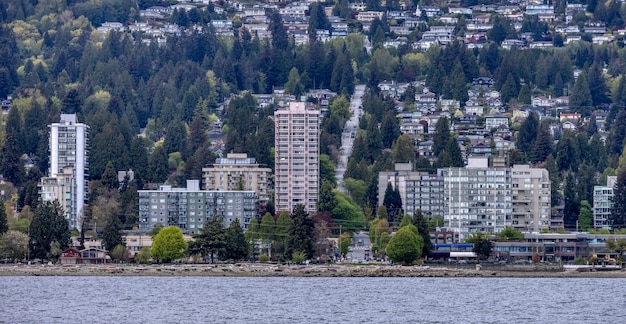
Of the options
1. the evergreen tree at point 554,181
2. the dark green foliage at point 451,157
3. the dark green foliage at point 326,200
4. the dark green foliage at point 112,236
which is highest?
the dark green foliage at point 451,157

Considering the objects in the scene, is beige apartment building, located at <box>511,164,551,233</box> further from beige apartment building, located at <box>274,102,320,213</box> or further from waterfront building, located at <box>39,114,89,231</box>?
waterfront building, located at <box>39,114,89,231</box>

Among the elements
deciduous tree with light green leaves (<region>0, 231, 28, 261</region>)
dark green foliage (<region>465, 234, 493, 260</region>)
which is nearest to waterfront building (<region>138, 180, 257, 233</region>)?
deciduous tree with light green leaves (<region>0, 231, 28, 261</region>)

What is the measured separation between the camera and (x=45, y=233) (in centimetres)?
14638

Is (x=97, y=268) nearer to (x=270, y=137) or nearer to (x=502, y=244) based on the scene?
(x=502, y=244)

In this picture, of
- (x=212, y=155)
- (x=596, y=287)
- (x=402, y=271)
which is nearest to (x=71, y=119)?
(x=212, y=155)

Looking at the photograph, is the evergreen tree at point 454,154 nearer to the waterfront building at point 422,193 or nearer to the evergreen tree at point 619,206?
the waterfront building at point 422,193

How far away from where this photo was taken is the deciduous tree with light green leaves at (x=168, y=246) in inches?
5679

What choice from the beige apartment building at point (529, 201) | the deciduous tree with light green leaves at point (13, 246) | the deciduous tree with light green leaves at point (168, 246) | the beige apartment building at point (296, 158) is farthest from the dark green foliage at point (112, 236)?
the beige apartment building at point (529, 201)

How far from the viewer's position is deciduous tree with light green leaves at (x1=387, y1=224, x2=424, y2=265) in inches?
5625

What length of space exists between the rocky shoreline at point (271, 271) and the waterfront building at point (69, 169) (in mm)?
28571

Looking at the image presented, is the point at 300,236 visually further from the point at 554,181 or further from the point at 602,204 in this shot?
the point at 554,181

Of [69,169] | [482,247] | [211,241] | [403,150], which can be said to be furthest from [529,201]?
[69,169]

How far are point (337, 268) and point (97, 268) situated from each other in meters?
16.3

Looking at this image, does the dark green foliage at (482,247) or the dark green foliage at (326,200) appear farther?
the dark green foliage at (326,200)
